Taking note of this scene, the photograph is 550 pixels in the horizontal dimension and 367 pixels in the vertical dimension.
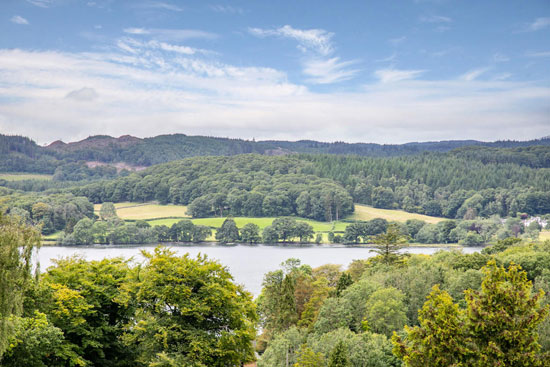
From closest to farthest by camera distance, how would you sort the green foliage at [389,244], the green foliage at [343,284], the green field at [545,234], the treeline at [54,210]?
the green foliage at [343,284] < the green foliage at [389,244] < the green field at [545,234] < the treeline at [54,210]

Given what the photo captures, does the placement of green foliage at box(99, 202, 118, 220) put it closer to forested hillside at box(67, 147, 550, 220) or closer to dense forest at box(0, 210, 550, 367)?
forested hillside at box(67, 147, 550, 220)

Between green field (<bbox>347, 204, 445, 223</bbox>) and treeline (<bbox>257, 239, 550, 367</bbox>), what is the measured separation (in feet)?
315

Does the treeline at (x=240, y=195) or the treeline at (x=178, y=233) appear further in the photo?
the treeline at (x=240, y=195)

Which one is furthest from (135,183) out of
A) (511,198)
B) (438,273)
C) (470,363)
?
(470,363)

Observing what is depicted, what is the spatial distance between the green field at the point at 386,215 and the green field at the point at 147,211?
57.1m

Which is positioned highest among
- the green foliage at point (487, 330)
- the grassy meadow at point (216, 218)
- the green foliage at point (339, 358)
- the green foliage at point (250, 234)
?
the green foliage at point (487, 330)

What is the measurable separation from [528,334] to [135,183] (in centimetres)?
19061

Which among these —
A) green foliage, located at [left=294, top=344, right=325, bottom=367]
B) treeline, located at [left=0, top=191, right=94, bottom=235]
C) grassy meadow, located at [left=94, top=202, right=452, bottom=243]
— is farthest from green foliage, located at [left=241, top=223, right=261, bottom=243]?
green foliage, located at [left=294, top=344, right=325, bottom=367]

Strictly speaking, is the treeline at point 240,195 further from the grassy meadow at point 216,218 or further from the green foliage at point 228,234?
the green foliage at point 228,234

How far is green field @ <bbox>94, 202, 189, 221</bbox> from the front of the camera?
525ft

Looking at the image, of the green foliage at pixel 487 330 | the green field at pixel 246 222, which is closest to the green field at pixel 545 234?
the green field at pixel 246 222

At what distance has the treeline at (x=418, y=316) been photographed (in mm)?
17547

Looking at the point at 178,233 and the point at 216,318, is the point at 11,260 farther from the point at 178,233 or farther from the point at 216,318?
the point at 178,233

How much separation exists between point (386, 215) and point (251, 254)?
66.3m
